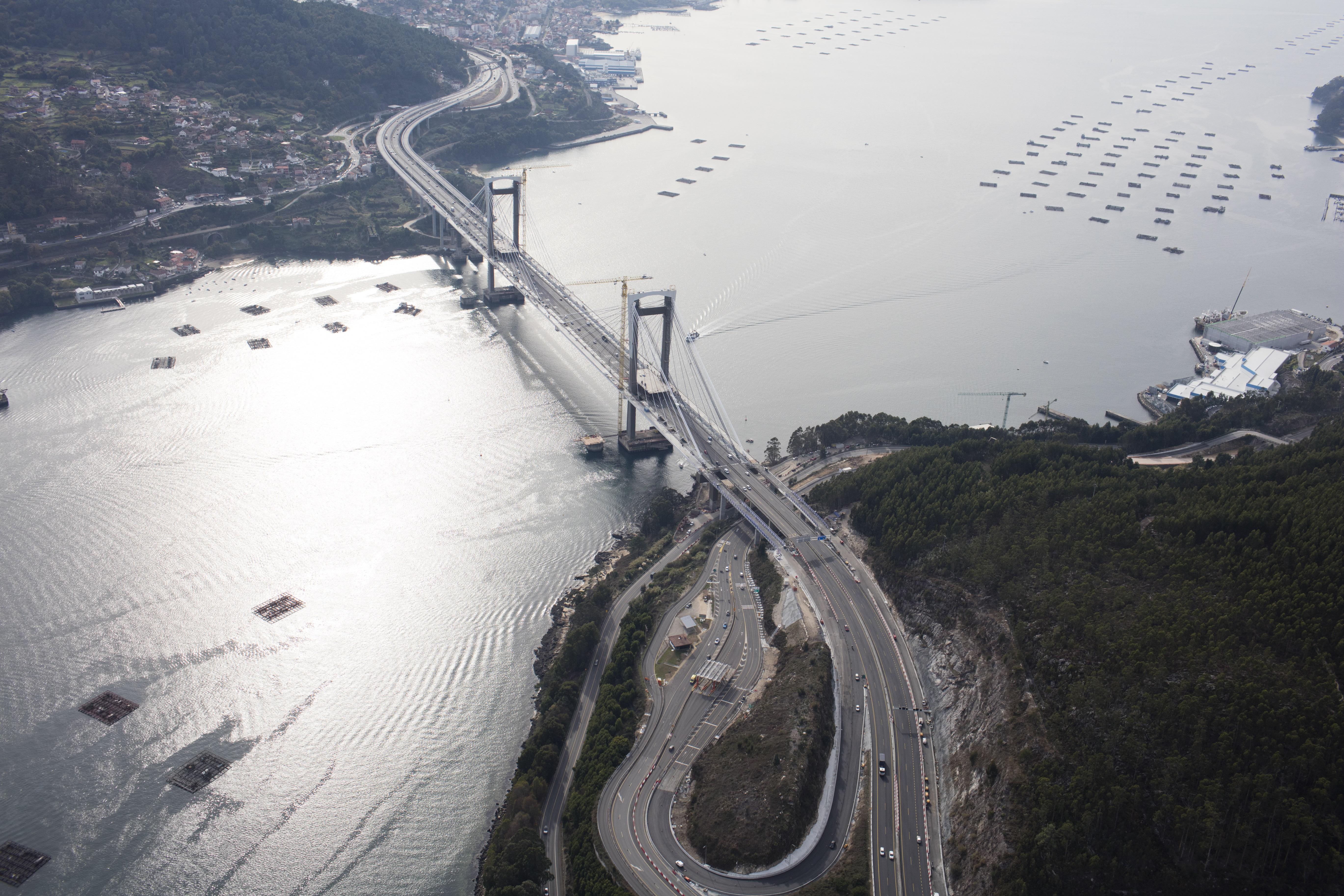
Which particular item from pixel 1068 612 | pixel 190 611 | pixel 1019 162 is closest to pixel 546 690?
pixel 190 611

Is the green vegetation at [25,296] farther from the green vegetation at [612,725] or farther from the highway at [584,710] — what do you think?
the green vegetation at [612,725]

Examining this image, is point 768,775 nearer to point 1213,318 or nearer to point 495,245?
point 495,245

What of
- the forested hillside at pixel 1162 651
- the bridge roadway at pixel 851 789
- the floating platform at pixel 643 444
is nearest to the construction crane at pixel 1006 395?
the forested hillside at pixel 1162 651

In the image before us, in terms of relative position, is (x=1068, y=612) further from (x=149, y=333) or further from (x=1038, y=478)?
(x=149, y=333)

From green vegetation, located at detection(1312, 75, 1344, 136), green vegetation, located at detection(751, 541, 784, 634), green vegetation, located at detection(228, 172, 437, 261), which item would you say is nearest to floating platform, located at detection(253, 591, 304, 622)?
green vegetation, located at detection(751, 541, 784, 634)

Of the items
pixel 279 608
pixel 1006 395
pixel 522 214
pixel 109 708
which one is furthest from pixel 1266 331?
pixel 109 708

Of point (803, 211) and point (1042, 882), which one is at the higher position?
point (803, 211)
